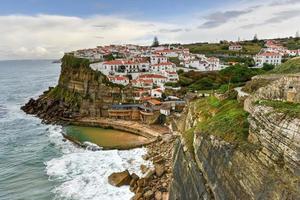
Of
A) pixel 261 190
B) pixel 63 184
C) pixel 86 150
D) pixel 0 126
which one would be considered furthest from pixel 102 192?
pixel 0 126

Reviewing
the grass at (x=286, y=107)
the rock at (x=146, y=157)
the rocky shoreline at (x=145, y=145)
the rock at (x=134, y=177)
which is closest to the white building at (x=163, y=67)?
the rocky shoreline at (x=145, y=145)

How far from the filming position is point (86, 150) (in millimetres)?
35906

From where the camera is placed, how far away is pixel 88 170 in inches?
1162

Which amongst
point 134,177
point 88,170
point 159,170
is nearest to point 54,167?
point 88,170

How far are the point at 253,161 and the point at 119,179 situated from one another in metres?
16.2

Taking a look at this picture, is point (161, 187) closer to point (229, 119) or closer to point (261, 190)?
point (229, 119)

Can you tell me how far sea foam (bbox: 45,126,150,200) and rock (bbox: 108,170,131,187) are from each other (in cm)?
44

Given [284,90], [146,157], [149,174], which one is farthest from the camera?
[146,157]

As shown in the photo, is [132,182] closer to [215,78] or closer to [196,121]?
[196,121]

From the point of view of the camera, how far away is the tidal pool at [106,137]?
124 ft

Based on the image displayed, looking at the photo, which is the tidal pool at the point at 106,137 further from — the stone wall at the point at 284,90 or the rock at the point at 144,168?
the stone wall at the point at 284,90

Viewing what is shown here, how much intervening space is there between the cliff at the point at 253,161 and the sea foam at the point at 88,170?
31.2ft

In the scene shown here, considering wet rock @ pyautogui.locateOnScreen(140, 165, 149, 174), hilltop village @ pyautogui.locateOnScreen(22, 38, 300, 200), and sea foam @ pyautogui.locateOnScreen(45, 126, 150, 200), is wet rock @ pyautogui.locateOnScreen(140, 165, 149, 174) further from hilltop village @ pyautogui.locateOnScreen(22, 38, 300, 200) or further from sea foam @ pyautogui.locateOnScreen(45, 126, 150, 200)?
hilltop village @ pyautogui.locateOnScreen(22, 38, 300, 200)

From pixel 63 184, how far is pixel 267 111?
67.9ft
